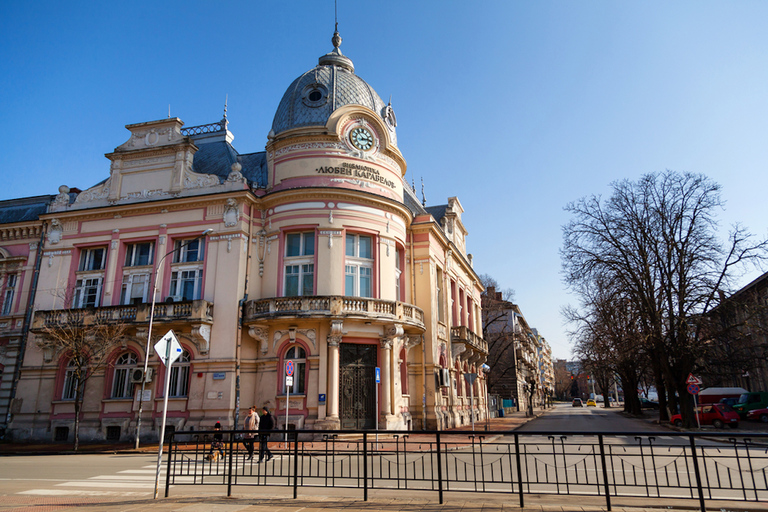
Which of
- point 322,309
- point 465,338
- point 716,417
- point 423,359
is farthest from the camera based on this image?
point 465,338

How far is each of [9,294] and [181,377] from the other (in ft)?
41.4

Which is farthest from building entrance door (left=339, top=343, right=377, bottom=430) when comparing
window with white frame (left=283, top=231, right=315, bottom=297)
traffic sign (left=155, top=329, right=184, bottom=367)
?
traffic sign (left=155, top=329, right=184, bottom=367)

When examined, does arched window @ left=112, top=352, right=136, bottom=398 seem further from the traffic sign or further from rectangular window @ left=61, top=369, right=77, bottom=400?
the traffic sign

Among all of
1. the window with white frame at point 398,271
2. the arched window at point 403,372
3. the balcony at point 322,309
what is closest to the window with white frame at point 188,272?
the balcony at point 322,309

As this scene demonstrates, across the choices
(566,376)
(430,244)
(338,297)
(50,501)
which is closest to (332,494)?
(50,501)

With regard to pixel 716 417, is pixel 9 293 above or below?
above

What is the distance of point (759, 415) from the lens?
115 ft

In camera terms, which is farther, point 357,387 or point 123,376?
point 123,376

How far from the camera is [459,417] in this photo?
112 ft

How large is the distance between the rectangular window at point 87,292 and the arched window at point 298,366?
1089 cm

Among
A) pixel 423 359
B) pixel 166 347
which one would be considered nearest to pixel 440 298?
pixel 423 359

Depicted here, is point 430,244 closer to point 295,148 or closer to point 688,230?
point 295,148

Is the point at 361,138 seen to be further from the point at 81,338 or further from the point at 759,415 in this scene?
the point at 759,415

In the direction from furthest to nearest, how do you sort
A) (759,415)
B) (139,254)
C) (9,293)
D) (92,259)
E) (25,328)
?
(759,415) → (9,293) → (92,259) → (25,328) → (139,254)
